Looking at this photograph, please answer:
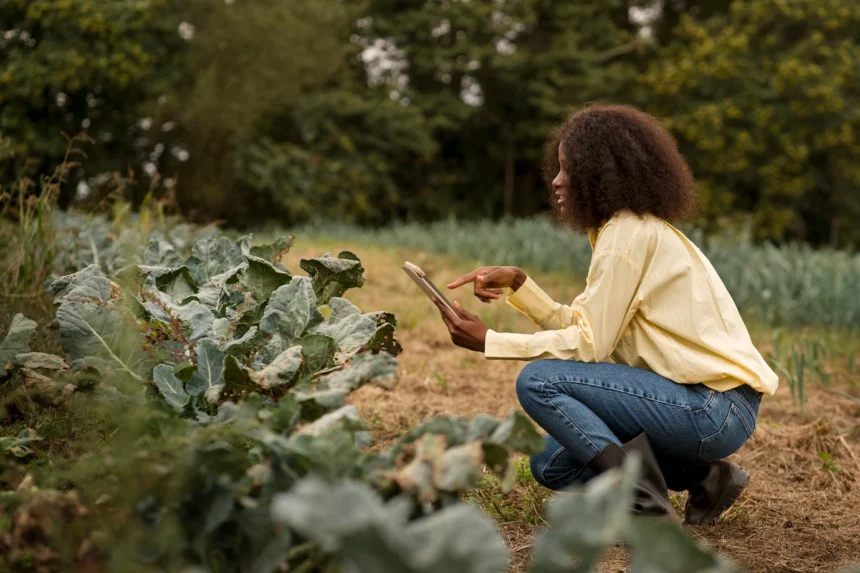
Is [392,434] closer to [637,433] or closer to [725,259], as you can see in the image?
[637,433]

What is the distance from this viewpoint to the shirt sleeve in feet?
6.99

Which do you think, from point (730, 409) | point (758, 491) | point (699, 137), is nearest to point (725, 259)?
point (758, 491)

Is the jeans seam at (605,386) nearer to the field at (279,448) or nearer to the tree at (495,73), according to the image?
the field at (279,448)

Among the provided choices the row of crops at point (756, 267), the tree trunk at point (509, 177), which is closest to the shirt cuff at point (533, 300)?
the row of crops at point (756, 267)

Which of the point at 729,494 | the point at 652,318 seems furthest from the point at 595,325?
the point at 729,494

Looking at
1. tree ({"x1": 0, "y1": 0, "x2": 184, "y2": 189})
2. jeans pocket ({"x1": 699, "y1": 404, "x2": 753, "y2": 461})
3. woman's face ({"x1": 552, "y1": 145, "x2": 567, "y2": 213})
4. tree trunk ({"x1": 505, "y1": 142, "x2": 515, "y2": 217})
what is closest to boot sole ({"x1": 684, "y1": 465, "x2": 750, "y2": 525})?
jeans pocket ({"x1": 699, "y1": 404, "x2": 753, "y2": 461})

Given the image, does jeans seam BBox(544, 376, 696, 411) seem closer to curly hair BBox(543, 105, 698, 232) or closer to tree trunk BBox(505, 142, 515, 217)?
curly hair BBox(543, 105, 698, 232)

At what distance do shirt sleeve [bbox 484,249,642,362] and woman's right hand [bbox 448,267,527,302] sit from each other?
30 centimetres

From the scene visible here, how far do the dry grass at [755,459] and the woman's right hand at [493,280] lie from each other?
615 millimetres

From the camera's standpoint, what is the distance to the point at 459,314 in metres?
2.27

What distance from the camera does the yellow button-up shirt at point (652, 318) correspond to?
214 centimetres

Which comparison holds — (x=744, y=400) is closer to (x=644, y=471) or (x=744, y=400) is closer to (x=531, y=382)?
(x=644, y=471)

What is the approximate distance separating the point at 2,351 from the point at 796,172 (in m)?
18.2

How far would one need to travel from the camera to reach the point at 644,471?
221 centimetres
